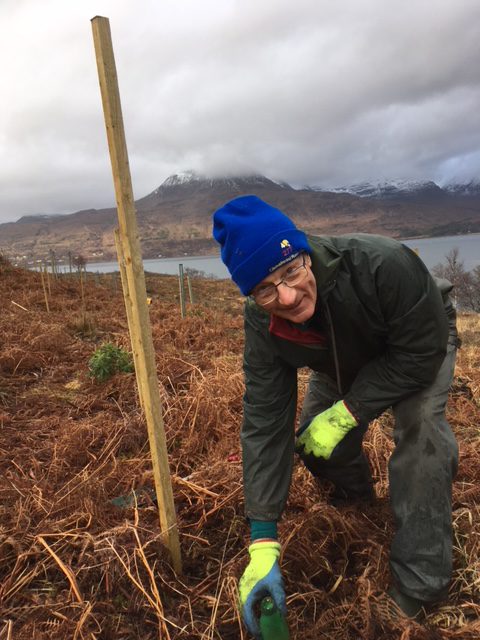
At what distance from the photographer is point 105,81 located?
145 cm

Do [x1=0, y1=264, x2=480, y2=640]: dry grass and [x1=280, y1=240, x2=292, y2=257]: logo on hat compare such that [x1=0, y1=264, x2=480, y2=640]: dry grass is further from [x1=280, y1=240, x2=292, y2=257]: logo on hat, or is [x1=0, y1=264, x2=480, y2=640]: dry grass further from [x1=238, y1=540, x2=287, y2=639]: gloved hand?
[x1=280, y1=240, x2=292, y2=257]: logo on hat

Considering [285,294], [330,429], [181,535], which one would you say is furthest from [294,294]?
[181,535]

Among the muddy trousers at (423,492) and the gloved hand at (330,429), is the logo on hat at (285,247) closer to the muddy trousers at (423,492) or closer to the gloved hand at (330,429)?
the gloved hand at (330,429)

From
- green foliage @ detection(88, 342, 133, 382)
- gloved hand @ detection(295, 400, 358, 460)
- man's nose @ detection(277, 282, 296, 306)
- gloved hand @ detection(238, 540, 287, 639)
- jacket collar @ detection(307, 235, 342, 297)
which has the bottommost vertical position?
gloved hand @ detection(238, 540, 287, 639)

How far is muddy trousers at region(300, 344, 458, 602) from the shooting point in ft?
5.27

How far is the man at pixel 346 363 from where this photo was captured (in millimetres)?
1604

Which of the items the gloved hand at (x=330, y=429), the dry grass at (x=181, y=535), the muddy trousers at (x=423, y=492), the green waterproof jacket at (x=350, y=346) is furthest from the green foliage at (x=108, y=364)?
the muddy trousers at (x=423, y=492)

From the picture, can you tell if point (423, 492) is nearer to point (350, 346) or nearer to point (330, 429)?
point (330, 429)

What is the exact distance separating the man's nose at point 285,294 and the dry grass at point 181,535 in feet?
3.51

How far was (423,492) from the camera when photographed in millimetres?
1667

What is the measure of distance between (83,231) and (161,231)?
122 feet

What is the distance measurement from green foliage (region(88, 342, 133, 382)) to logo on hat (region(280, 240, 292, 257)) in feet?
11.1

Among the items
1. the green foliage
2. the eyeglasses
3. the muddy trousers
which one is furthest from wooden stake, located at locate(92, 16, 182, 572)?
the green foliage

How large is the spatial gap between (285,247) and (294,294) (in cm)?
17
